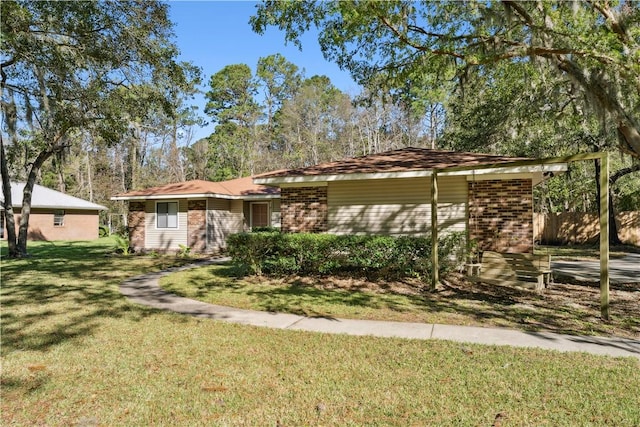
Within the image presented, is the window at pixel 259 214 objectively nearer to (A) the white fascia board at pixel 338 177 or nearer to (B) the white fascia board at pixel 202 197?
(B) the white fascia board at pixel 202 197

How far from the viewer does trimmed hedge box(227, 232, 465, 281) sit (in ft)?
31.8

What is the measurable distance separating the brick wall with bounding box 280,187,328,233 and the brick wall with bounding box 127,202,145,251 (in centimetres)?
928

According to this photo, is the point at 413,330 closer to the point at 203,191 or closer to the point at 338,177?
the point at 338,177

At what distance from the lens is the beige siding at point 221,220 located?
1770cm

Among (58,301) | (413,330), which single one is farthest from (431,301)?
(58,301)

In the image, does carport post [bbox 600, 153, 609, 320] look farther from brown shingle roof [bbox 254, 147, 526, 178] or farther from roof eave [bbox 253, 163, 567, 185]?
brown shingle roof [bbox 254, 147, 526, 178]

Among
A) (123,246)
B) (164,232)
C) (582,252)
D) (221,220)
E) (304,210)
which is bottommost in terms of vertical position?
(582,252)

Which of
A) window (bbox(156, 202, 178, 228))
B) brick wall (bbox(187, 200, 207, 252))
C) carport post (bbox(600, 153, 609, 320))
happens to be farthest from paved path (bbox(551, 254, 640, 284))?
window (bbox(156, 202, 178, 228))

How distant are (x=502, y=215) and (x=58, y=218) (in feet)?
94.5

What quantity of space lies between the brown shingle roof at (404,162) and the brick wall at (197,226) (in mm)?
6823

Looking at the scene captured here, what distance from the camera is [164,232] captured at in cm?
1805

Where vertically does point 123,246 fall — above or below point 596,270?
above

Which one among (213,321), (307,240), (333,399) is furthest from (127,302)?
(333,399)

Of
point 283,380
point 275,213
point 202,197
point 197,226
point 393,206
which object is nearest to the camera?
point 283,380
